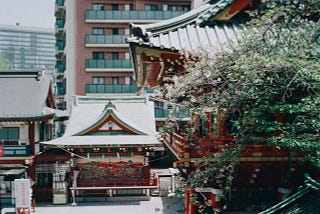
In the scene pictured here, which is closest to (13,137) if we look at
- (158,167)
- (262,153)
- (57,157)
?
(57,157)

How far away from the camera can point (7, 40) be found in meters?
134

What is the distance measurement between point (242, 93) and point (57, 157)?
58.3 feet

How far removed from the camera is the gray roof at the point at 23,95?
81.5 ft

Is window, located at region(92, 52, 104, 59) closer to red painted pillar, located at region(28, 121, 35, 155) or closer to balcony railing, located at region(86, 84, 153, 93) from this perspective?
balcony railing, located at region(86, 84, 153, 93)

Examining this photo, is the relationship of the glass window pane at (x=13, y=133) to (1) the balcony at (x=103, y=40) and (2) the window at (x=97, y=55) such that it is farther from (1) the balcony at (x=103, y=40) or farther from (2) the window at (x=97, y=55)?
(2) the window at (x=97, y=55)

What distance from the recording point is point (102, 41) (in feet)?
126

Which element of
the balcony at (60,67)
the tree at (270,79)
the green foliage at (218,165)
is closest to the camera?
the tree at (270,79)

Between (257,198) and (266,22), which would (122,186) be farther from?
(266,22)

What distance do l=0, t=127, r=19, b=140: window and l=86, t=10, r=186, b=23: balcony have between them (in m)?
15.8

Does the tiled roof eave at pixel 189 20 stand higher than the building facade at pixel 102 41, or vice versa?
the building facade at pixel 102 41

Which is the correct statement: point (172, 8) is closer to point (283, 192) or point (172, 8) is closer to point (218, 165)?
point (283, 192)

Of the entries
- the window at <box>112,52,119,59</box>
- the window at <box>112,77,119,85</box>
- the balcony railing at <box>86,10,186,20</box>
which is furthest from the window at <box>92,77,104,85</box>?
the balcony railing at <box>86,10,186,20</box>

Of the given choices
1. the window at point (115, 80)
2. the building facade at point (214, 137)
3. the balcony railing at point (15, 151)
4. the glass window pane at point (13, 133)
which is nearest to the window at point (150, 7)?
the window at point (115, 80)

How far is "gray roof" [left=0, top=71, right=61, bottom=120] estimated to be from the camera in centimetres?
2484
